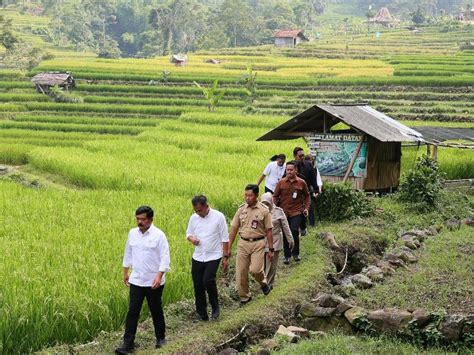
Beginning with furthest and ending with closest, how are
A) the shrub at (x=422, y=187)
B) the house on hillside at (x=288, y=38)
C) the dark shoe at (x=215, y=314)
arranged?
the house on hillside at (x=288, y=38)
the shrub at (x=422, y=187)
the dark shoe at (x=215, y=314)

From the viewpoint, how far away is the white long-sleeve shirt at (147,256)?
654 cm

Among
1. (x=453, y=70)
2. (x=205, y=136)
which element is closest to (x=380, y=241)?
(x=205, y=136)

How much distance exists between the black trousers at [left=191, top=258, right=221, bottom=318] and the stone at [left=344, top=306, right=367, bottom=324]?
1.44 metres

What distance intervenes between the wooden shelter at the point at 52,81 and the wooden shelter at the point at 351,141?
81.9 feet

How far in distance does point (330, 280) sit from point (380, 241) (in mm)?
2203

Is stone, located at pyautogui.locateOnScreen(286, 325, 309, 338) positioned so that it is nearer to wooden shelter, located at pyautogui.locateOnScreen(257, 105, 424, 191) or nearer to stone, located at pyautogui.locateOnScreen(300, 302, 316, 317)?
stone, located at pyautogui.locateOnScreen(300, 302, 316, 317)

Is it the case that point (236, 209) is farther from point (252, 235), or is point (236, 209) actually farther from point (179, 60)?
point (179, 60)

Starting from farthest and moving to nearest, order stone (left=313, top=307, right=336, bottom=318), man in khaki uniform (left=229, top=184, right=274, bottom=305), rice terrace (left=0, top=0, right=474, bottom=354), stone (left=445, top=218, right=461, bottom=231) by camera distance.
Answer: stone (left=445, top=218, right=461, bottom=231) < man in khaki uniform (left=229, top=184, right=274, bottom=305) < stone (left=313, top=307, right=336, bottom=318) < rice terrace (left=0, top=0, right=474, bottom=354)

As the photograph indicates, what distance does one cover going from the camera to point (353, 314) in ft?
22.8

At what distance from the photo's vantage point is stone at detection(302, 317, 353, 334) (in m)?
7.03

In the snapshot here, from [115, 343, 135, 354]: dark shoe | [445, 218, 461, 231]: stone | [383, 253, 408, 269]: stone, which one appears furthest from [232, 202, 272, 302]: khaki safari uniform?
[445, 218, 461, 231]: stone

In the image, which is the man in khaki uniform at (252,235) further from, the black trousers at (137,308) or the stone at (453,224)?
the stone at (453,224)

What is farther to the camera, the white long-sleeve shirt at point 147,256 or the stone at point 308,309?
the stone at point 308,309

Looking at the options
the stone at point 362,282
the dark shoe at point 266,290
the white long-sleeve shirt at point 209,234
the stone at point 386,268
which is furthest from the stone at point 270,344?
the stone at point 386,268
